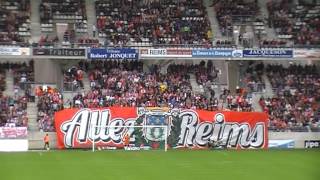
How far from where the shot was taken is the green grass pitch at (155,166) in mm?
18516

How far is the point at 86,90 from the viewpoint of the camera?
3725cm

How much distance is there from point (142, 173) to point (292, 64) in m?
24.1

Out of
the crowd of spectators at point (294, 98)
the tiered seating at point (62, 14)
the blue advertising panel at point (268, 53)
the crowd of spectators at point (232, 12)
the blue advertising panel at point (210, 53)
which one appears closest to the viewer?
the crowd of spectators at point (294, 98)

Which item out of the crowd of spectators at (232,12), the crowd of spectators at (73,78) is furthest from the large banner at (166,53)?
the crowd of spectators at (232,12)

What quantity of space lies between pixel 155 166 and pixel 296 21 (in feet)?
79.0

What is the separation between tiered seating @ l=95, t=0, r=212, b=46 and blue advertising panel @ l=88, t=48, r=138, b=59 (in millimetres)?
1262

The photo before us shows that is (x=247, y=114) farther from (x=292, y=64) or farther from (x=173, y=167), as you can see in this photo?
(x=173, y=167)

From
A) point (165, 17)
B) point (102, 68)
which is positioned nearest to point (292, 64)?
point (165, 17)

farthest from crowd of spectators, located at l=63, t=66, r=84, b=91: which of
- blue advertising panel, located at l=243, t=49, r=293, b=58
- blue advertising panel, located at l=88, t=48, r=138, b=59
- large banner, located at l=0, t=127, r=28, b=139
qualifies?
blue advertising panel, located at l=243, t=49, r=293, b=58

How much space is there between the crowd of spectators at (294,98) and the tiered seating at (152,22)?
5247 millimetres

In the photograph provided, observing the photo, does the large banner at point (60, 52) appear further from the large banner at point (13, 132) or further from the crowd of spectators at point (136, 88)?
the large banner at point (13, 132)

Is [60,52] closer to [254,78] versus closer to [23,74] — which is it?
[23,74]

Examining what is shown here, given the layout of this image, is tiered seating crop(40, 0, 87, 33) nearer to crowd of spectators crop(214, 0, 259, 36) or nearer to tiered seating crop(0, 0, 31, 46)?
tiered seating crop(0, 0, 31, 46)

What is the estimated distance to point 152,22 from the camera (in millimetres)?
41156
